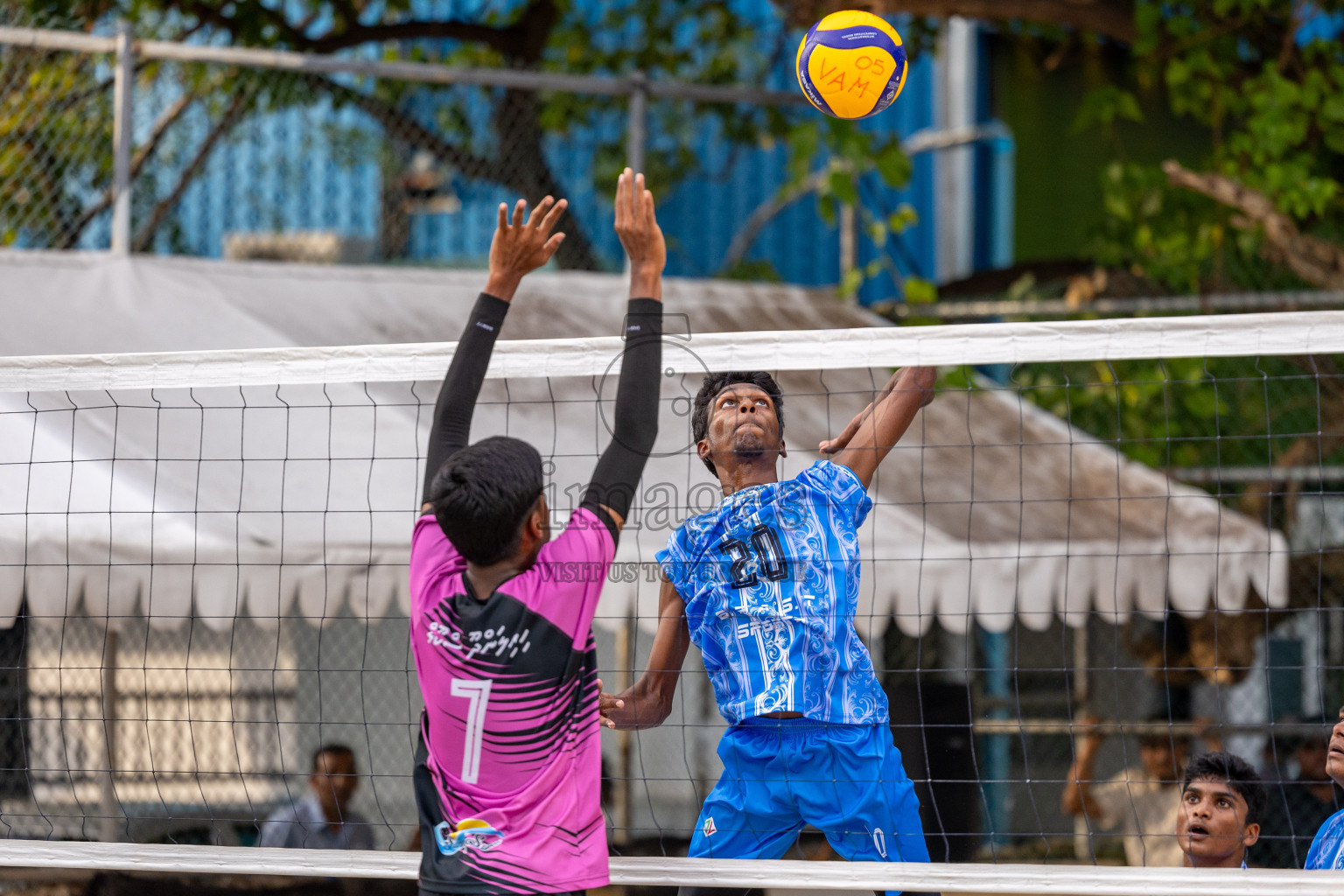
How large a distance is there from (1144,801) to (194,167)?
19.9 feet

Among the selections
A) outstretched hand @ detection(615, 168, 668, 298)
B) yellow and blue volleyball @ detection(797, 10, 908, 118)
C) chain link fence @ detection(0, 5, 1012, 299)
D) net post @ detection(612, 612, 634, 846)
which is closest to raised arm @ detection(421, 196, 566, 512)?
outstretched hand @ detection(615, 168, 668, 298)

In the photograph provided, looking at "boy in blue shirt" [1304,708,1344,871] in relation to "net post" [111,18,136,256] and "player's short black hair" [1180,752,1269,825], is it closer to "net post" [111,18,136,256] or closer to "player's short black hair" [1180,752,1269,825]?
"player's short black hair" [1180,752,1269,825]

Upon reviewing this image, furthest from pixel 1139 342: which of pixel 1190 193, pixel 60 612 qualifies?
pixel 1190 193

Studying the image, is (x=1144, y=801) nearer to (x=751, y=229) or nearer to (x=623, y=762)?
(x=623, y=762)

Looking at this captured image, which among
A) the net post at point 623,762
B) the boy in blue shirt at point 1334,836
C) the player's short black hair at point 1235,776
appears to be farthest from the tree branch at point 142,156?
the boy in blue shirt at point 1334,836

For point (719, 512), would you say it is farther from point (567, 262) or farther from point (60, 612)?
point (567, 262)

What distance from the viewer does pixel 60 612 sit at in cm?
480

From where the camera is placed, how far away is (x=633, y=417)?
8.27ft

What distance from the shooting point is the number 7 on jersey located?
2.40 m

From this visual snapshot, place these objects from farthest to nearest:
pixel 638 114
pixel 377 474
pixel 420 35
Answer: pixel 420 35, pixel 638 114, pixel 377 474

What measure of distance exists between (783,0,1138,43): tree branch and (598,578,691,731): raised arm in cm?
391

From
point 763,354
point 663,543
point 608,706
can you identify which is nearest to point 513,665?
point 608,706

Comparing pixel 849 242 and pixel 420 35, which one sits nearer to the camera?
pixel 849 242

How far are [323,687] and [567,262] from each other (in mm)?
3272
